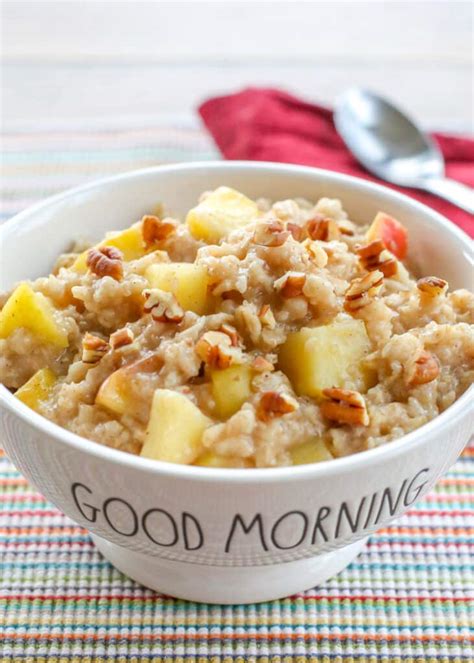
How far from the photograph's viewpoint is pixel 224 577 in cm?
216

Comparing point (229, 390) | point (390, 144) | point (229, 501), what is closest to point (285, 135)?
point (390, 144)

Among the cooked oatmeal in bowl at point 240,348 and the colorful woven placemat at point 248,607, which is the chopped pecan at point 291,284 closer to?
the cooked oatmeal in bowl at point 240,348

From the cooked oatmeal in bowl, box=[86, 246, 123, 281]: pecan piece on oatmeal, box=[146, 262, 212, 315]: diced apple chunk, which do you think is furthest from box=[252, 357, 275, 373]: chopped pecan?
box=[86, 246, 123, 281]: pecan piece on oatmeal

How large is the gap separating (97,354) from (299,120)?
215 cm

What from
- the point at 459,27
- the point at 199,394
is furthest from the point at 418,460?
the point at 459,27

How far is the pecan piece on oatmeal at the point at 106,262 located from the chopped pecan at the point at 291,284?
40 cm

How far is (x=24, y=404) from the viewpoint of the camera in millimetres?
1959

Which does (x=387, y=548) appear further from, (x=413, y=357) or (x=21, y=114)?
(x=21, y=114)

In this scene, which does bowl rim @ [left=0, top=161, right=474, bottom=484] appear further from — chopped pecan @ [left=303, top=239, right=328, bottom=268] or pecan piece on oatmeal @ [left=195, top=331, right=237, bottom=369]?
chopped pecan @ [left=303, top=239, right=328, bottom=268]

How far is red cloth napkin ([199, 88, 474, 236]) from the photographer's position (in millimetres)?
3609

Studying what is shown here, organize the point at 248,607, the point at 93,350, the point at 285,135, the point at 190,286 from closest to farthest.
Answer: the point at 93,350 < the point at 190,286 < the point at 248,607 < the point at 285,135

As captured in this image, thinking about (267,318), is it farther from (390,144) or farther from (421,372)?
(390,144)

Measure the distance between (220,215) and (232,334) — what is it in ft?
1.73

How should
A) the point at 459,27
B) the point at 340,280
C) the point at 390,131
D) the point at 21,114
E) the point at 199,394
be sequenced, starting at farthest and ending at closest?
1. the point at 459,27
2. the point at 21,114
3. the point at 390,131
4. the point at 340,280
5. the point at 199,394
